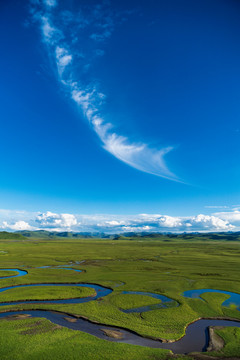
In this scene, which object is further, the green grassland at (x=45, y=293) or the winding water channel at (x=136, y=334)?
the green grassland at (x=45, y=293)

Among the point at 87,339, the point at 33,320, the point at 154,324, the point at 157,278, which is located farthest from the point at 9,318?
the point at 157,278

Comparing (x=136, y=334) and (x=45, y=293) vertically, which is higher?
(x=45, y=293)

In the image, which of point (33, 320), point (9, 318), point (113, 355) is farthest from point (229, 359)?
point (9, 318)

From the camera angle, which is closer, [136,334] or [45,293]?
[136,334]

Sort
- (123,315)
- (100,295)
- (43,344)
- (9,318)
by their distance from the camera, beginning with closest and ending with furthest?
1. (43,344)
2. (9,318)
3. (123,315)
4. (100,295)

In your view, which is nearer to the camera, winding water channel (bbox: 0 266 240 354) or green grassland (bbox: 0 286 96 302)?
winding water channel (bbox: 0 266 240 354)

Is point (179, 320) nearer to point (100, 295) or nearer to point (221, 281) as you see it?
point (100, 295)

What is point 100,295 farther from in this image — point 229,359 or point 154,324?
point 229,359

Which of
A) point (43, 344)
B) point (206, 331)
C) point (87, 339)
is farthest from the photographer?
point (206, 331)

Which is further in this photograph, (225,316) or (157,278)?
(157,278)
